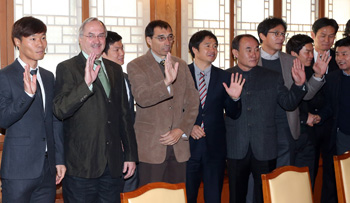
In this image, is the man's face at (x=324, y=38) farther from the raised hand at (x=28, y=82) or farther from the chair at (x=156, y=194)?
the raised hand at (x=28, y=82)

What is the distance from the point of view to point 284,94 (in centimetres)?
360

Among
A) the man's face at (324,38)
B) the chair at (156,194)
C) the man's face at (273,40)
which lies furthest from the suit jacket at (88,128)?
the man's face at (324,38)

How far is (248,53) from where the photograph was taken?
364cm

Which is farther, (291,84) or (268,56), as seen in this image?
(268,56)

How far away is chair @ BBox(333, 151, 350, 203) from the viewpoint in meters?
2.66

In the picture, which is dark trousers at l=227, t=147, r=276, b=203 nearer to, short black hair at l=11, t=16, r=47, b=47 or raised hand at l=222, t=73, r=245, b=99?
raised hand at l=222, t=73, r=245, b=99

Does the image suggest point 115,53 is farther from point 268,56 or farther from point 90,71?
point 268,56

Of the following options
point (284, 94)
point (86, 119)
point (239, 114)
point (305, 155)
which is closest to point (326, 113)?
point (305, 155)

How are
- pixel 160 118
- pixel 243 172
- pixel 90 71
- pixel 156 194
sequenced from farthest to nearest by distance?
pixel 243 172 < pixel 160 118 < pixel 90 71 < pixel 156 194

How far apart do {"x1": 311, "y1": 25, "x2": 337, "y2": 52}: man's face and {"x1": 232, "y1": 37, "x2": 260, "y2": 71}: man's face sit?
122 centimetres

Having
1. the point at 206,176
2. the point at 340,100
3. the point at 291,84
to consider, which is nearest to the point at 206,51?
the point at 291,84

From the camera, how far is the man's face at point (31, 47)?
2607 mm

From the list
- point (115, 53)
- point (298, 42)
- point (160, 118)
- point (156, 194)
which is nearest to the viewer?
point (156, 194)

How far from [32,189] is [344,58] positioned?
2947 mm
